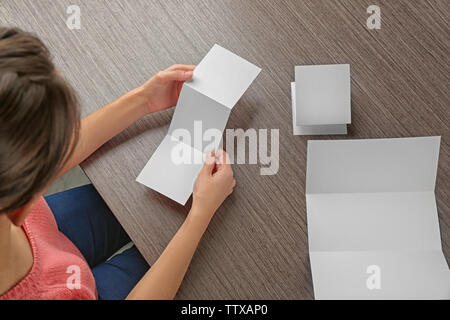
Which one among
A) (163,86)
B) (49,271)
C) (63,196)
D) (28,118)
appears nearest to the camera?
(28,118)

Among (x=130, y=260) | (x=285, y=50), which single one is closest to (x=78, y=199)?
(x=130, y=260)

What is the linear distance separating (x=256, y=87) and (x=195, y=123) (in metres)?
0.14

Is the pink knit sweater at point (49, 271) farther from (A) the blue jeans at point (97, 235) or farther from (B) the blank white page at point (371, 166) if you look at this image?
(B) the blank white page at point (371, 166)

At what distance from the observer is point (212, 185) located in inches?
30.0

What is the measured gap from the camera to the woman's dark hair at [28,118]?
49 centimetres

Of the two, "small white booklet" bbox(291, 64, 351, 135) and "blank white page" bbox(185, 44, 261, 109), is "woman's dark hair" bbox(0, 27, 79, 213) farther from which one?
"small white booklet" bbox(291, 64, 351, 135)

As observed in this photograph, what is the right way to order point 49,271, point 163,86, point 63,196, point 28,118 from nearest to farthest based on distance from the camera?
point 28,118 → point 49,271 → point 163,86 → point 63,196

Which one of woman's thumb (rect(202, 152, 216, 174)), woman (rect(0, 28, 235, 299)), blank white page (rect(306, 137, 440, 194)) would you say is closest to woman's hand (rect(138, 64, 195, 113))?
woman (rect(0, 28, 235, 299))

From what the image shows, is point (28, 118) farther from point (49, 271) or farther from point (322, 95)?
point (322, 95)

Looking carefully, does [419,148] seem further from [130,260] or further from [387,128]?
[130,260]

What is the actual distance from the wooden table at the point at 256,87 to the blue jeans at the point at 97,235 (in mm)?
151

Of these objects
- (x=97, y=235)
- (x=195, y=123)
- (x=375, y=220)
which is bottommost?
(x=97, y=235)

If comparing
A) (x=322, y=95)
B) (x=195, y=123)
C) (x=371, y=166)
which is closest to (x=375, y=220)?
(x=371, y=166)

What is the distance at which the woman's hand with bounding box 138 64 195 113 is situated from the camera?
0.83m
